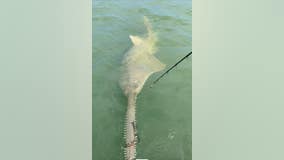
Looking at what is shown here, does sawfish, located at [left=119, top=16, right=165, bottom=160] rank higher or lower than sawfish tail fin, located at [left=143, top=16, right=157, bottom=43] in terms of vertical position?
lower

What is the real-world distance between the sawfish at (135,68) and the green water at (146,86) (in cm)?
3

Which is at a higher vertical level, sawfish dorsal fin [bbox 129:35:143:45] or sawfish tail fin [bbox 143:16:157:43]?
sawfish tail fin [bbox 143:16:157:43]

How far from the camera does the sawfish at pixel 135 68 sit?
205 centimetres

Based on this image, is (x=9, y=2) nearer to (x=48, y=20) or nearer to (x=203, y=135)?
(x=48, y=20)

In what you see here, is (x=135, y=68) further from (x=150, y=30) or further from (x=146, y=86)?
(x=150, y=30)

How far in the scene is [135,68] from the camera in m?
2.08

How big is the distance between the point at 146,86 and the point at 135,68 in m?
0.12

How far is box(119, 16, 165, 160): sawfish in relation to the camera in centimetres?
205

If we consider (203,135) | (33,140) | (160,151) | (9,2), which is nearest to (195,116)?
(203,135)

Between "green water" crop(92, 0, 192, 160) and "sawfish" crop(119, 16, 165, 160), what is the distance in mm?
27

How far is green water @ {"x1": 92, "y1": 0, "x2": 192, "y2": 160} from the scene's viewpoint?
204cm

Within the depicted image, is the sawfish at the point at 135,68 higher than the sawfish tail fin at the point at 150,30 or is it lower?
lower

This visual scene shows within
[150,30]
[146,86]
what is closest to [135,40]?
[150,30]

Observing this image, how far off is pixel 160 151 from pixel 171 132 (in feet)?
0.39
